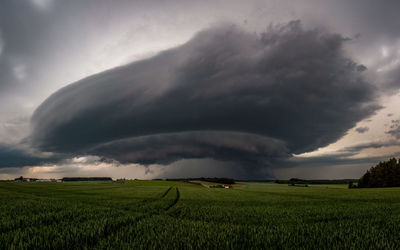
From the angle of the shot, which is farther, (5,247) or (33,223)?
(33,223)

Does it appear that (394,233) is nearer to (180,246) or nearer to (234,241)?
(234,241)

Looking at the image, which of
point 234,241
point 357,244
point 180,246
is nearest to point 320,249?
point 357,244

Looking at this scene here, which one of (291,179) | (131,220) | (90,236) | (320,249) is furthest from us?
(291,179)

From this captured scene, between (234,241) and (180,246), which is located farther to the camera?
(234,241)

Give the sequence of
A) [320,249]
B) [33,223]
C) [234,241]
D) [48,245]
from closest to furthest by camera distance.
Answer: [320,249] < [48,245] < [234,241] < [33,223]

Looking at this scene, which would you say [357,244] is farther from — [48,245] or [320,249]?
[48,245]

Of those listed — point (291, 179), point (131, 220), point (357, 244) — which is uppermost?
point (357, 244)

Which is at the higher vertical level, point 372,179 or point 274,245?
point 274,245

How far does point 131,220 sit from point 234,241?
19.3 feet

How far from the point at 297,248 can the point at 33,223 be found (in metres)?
10.4

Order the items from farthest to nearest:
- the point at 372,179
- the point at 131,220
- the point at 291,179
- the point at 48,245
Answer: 1. the point at 291,179
2. the point at 372,179
3. the point at 131,220
4. the point at 48,245

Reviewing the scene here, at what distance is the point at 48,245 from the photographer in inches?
232

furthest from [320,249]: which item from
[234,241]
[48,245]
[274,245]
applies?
[48,245]

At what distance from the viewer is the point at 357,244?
6.04 metres
